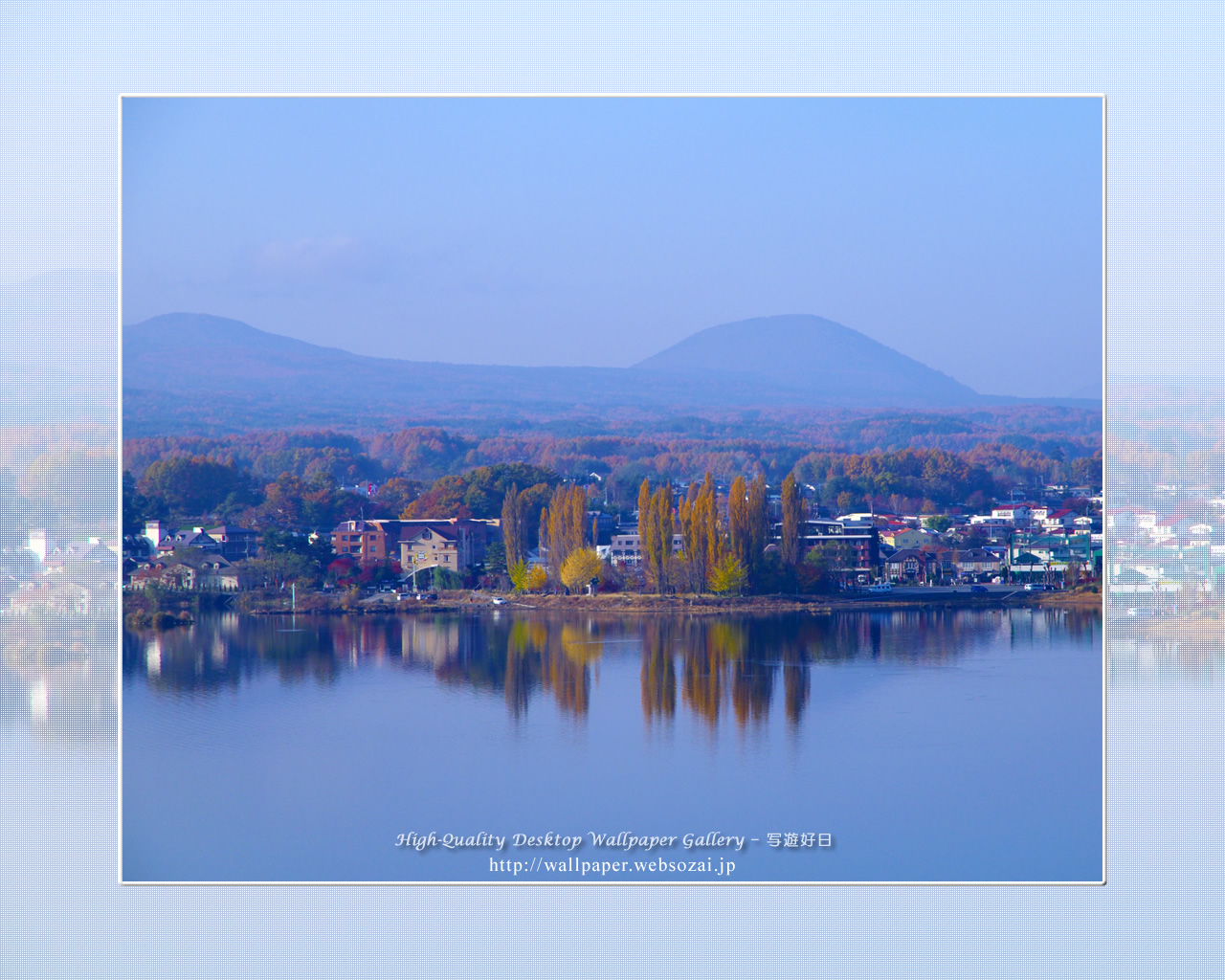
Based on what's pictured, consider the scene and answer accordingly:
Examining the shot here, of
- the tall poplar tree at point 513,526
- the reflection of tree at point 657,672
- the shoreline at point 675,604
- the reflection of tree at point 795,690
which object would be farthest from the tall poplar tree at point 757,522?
the tall poplar tree at point 513,526

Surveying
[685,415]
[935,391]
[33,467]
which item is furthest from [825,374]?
[33,467]

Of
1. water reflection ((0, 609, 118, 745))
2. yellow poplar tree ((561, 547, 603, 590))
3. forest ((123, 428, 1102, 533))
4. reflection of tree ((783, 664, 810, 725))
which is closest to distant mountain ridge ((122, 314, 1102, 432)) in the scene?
forest ((123, 428, 1102, 533))

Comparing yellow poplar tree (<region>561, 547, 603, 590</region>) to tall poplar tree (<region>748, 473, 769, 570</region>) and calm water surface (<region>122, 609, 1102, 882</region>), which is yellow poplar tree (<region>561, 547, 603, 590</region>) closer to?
calm water surface (<region>122, 609, 1102, 882</region>)

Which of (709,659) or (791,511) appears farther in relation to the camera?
(791,511)

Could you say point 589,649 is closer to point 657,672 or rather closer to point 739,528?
point 657,672

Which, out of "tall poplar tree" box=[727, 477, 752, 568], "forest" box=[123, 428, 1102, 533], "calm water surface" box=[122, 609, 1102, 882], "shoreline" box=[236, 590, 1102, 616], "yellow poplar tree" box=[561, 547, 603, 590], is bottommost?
"calm water surface" box=[122, 609, 1102, 882]

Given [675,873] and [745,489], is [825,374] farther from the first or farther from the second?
[675,873]

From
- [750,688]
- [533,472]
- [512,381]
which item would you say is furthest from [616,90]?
[533,472]
